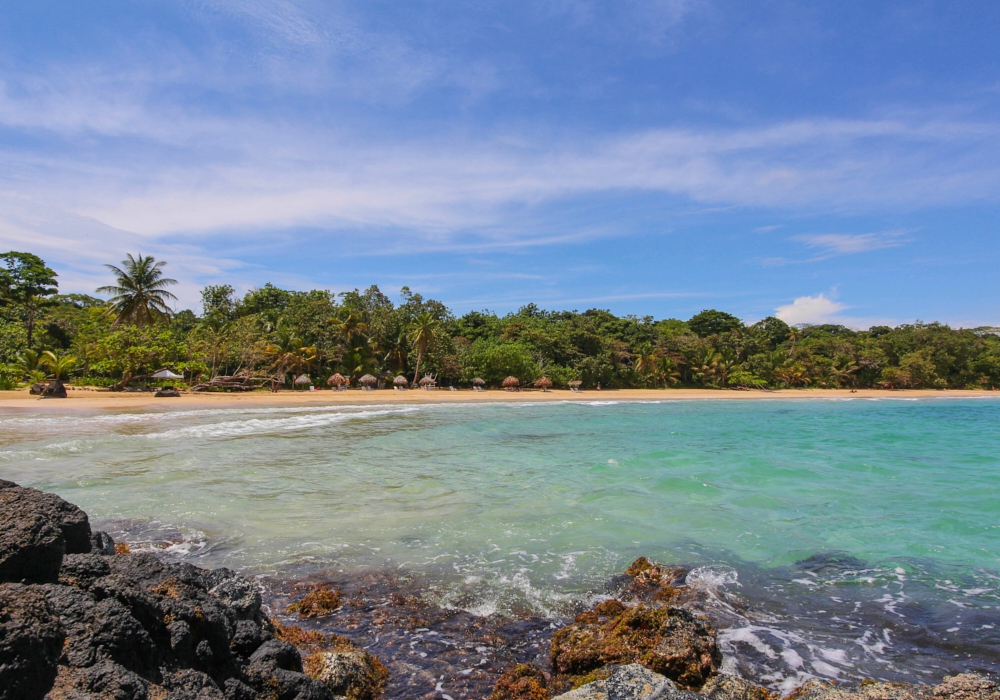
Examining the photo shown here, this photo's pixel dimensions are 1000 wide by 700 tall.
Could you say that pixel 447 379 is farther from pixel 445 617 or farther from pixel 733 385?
pixel 445 617

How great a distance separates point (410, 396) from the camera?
36.0 m

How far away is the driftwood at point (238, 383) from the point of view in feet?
108

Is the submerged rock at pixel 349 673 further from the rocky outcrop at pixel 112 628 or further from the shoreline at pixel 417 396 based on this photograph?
the shoreline at pixel 417 396

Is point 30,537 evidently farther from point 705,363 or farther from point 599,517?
point 705,363

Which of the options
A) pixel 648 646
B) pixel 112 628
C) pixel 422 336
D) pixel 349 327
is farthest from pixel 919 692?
pixel 349 327

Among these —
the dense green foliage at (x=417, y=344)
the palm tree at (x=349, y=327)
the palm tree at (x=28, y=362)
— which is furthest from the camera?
the palm tree at (x=349, y=327)

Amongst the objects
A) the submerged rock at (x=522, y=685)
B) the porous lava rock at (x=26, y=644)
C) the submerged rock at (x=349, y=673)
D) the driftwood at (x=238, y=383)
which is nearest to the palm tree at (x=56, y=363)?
the driftwood at (x=238, y=383)

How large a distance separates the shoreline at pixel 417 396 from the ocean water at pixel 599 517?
7.48 m

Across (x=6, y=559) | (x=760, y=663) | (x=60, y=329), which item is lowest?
(x=760, y=663)

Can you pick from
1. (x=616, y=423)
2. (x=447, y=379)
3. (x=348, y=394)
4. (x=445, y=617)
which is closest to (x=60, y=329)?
(x=348, y=394)

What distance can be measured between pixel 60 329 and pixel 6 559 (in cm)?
4675

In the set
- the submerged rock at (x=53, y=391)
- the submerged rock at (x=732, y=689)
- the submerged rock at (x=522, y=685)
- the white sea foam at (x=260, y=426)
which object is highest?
the submerged rock at (x=53, y=391)

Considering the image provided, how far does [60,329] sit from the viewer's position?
39719mm

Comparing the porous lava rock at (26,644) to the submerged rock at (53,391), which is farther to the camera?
the submerged rock at (53,391)
